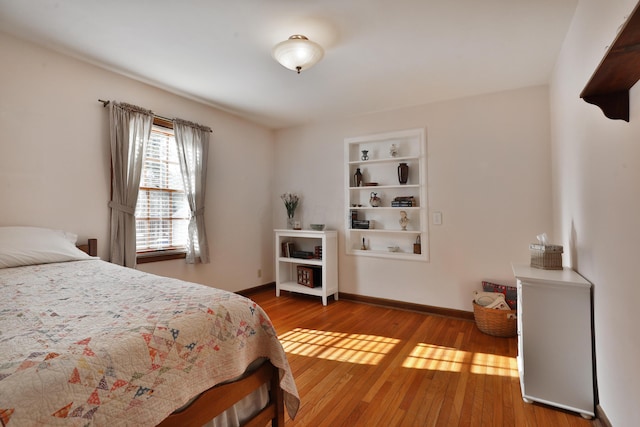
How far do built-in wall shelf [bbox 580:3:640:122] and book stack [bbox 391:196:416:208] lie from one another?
7.58ft

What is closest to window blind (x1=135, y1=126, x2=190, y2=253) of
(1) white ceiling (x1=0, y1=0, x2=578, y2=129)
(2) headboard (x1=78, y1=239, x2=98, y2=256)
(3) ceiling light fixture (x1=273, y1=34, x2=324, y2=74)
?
(2) headboard (x1=78, y1=239, x2=98, y2=256)

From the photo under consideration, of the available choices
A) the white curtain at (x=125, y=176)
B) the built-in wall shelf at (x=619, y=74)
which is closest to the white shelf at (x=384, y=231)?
the built-in wall shelf at (x=619, y=74)

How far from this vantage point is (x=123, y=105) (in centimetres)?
281

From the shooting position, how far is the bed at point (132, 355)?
→ 0.75 m

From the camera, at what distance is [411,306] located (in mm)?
3590

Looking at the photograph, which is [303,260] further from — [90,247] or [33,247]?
[33,247]

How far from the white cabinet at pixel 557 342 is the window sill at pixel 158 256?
317cm

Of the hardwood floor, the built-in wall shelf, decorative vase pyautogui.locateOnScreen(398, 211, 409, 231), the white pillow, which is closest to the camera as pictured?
the built-in wall shelf

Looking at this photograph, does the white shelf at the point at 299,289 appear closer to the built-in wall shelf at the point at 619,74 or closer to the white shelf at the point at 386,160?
the white shelf at the point at 386,160

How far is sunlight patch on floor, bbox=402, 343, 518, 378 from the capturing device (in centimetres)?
221

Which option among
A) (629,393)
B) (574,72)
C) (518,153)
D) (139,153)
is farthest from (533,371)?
(139,153)

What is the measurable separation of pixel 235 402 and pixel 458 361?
6.05 ft

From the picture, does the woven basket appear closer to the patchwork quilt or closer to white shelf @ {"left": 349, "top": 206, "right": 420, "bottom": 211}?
white shelf @ {"left": 349, "top": 206, "right": 420, "bottom": 211}

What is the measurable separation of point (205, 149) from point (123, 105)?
936 mm
